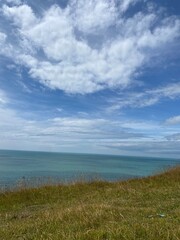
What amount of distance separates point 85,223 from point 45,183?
13.2 meters

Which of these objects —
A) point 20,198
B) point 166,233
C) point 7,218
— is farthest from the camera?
point 20,198

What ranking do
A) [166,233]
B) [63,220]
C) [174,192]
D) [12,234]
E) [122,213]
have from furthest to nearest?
1. [174,192]
2. [122,213]
3. [63,220]
4. [12,234]
5. [166,233]

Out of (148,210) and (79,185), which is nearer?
(148,210)

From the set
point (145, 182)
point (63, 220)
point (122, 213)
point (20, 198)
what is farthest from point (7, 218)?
point (145, 182)

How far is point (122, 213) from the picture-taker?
29.7ft

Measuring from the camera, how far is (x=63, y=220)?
8.46 m

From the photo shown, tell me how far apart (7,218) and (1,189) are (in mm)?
8172

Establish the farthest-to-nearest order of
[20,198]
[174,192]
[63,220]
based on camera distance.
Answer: [20,198] → [174,192] → [63,220]

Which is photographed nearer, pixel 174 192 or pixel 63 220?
pixel 63 220

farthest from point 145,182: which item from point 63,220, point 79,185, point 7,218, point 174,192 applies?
point 63,220

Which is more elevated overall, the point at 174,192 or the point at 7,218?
the point at 174,192

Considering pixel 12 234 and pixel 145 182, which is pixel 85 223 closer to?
pixel 12 234

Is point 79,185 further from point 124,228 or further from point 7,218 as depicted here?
point 124,228

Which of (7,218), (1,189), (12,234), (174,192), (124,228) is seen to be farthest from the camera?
(1,189)
